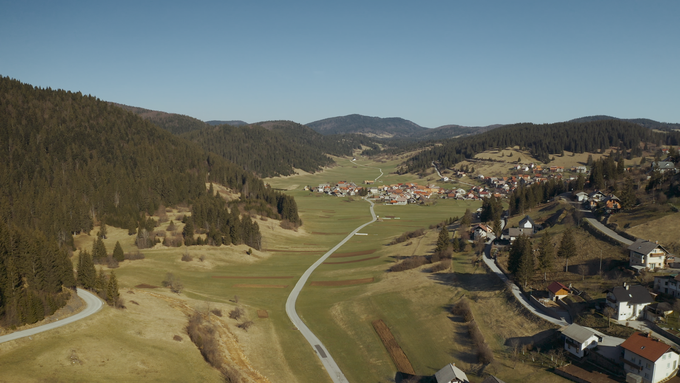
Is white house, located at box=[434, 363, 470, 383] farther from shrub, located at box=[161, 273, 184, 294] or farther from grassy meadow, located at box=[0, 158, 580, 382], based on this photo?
shrub, located at box=[161, 273, 184, 294]

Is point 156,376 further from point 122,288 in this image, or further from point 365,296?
point 365,296

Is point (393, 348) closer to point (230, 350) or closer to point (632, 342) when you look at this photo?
point (230, 350)

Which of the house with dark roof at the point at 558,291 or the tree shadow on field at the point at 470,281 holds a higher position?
the house with dark roof at the point at 558,291

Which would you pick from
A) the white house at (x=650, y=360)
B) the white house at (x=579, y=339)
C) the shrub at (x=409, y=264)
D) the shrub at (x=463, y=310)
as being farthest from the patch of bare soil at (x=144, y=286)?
the white house at (x=650, y=360)

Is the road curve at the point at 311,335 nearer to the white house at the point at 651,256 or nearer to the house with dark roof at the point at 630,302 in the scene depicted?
the house with dark roof at the point at 630,302

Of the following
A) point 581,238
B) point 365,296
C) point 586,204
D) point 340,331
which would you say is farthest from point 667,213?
point 340,331

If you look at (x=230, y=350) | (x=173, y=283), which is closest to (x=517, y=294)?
(x=230, y=350)
